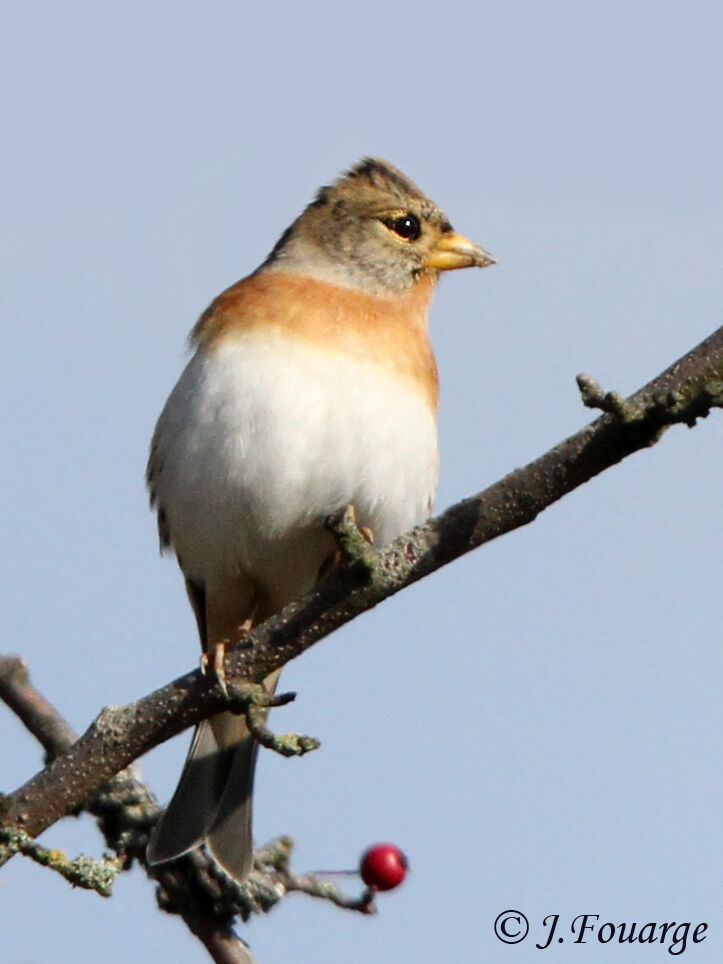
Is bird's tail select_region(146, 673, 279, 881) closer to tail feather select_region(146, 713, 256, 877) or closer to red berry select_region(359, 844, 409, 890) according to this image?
tail feather select_region(146, 713, 256, 877)

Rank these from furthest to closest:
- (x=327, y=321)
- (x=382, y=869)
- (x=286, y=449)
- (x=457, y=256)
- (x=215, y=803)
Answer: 1. (x=457, y=256)
2. (x=327, y=321)
3. (x=215, y=803)
4. (x=286, y=449)
5. (x=382, y=869)

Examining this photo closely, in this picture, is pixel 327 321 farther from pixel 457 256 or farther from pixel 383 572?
pixel 383 572

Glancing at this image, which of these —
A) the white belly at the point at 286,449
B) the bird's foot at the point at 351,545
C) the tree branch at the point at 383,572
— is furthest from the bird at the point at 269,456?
the bird's foot at the point at 351,545

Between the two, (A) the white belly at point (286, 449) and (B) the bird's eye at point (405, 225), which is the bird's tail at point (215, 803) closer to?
(A) the white belly at point (286, 449)

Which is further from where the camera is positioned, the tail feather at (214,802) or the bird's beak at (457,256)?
the bird's beak at (457,256)

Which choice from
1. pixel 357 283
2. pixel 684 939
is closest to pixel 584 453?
Result: pixel 684 939

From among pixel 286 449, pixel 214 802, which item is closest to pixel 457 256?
pixel 286 449
